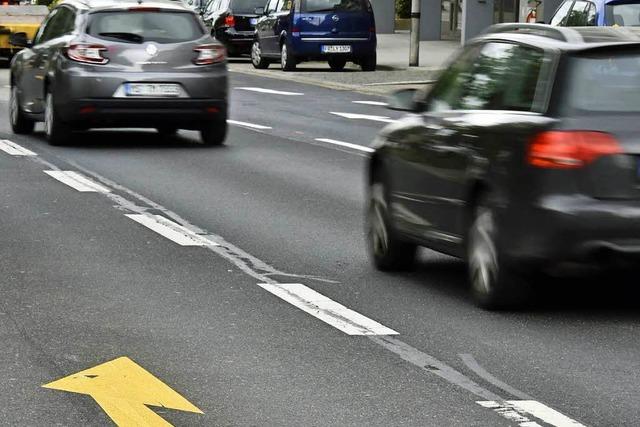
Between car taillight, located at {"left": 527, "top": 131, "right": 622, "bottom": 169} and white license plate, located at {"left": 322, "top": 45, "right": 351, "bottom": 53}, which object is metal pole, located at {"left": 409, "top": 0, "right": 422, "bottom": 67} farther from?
car taillight, located at {"left": 527, "top": 131, "right": 622, "bottom": 169}

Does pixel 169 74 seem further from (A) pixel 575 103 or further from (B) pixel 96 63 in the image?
(A) pixel 575 103

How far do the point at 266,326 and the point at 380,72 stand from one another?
93.7 ft

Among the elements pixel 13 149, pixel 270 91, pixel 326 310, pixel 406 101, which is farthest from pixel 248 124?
pixel 326 310

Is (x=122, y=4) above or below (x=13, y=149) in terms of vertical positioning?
above

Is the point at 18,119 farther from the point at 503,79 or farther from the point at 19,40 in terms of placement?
the point at 503,79

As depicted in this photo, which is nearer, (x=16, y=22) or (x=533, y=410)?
(x=533, y=410)

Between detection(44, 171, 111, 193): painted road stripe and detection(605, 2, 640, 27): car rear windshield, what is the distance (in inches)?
342

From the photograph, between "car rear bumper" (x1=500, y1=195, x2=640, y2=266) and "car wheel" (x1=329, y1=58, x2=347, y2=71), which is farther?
"car wheel" (x1=329, y1=58, x2=347, y2=71)

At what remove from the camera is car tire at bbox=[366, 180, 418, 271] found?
1052 cm

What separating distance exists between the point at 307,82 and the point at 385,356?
27303mm

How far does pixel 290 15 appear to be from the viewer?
37.2 meters

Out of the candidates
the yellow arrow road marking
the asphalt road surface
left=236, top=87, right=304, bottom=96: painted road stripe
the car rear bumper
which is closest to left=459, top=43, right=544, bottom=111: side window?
the car rear bumper

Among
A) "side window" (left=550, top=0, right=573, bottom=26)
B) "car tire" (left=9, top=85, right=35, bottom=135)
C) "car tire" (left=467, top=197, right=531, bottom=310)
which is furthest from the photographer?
"side window" (left=550, top=0, right=573, bottom=26)

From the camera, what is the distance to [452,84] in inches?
396
